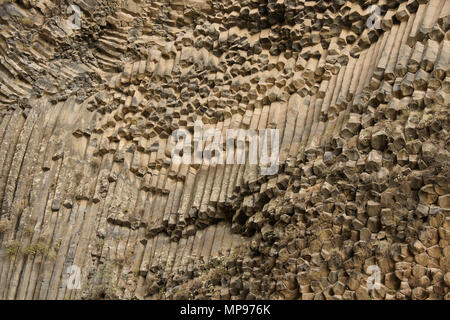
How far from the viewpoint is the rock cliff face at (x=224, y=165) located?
26.8 ft

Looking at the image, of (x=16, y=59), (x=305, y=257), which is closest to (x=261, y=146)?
(x=305, y=257)

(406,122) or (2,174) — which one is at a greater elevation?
(406,122)

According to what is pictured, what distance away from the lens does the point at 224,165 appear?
10.9 m

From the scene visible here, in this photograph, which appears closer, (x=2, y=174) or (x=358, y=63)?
(x=358, y=63)

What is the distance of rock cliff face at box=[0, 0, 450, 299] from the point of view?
26.8ft

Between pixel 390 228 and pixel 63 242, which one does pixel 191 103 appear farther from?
pixel 390 228

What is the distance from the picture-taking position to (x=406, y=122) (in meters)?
8.56

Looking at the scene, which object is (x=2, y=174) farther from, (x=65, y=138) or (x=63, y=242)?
(x=63, y=242)

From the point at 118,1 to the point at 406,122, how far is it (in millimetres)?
7381

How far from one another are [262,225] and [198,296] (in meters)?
1.34

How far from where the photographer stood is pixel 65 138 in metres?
12.6

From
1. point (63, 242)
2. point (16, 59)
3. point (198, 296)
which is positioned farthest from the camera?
point (16, 59)

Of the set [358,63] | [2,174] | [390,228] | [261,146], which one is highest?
[358,63]

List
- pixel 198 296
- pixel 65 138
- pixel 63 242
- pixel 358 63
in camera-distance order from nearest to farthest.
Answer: pixel 198 296 < pixel 358 63 < pixel 63 242 < pixel 65 138
